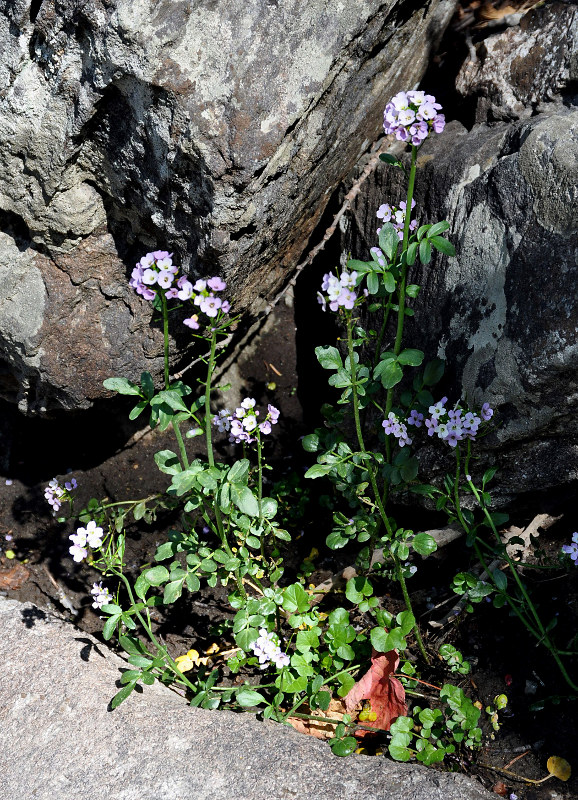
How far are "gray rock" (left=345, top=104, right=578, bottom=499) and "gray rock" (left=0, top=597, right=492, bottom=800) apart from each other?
109cm

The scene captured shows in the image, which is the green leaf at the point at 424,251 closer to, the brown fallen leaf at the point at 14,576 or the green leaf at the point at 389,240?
the green leaf at the point at 389,240

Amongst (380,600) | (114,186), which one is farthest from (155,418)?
(380,600)

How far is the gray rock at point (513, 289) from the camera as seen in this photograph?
2186 mm

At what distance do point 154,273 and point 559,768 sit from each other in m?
1.99

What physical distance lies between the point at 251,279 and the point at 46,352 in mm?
829

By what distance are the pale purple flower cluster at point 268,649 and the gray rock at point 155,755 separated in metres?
0.20

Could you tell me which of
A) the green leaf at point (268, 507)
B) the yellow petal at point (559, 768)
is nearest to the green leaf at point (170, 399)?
the green leaf at point (268, 507)

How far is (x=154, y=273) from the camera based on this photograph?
1.84 meters

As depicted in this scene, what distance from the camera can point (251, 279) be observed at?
2.69 m

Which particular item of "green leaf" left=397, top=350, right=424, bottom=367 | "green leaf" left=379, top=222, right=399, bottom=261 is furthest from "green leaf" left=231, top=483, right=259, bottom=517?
"green leaf" left=379, top=222, right=399, bottom=261

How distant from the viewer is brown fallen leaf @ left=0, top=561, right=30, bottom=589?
2.94 meters

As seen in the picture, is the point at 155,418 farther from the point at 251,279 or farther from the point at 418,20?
the point at 418,20

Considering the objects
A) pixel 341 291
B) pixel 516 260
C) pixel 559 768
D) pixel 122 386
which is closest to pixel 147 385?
pixel 122 386

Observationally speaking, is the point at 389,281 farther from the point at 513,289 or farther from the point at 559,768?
the point at 559,768
